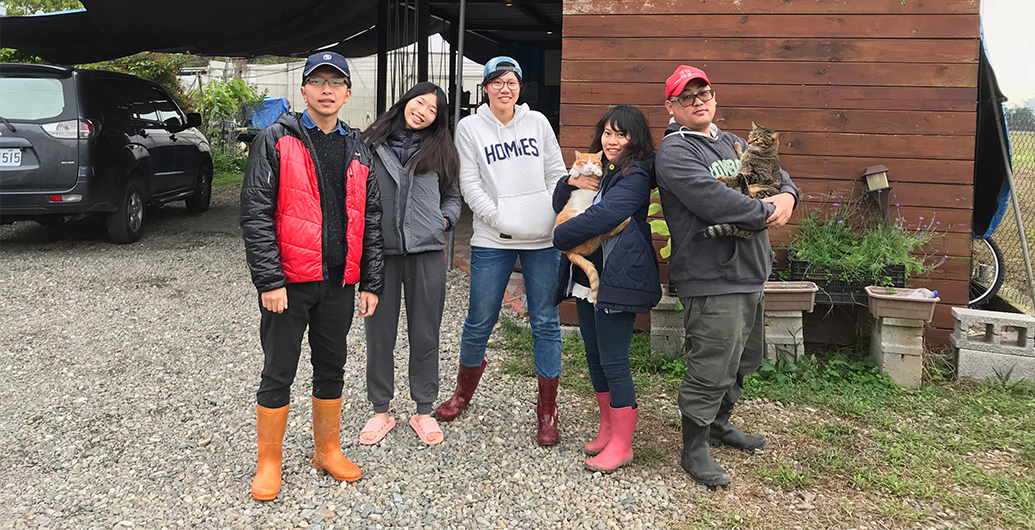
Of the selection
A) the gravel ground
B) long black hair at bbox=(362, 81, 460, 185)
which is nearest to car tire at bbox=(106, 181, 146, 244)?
the gravel ground

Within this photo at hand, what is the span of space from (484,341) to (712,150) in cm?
133

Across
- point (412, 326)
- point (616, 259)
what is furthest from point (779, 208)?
point (412, 326)

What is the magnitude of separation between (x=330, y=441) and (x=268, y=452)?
243mm

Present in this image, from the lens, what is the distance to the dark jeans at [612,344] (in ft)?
9.70

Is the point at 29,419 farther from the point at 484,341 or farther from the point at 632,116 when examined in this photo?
the point at 632,116

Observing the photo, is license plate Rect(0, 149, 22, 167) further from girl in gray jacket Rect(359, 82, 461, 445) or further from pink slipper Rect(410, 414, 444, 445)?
pink slipper Rect(410, 414, 444, 445)

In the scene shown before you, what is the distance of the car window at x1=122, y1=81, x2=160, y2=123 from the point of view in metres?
7.63

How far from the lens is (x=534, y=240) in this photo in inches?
129

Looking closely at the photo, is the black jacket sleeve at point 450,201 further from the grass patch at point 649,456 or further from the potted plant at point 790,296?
the potted plant at point 790,296

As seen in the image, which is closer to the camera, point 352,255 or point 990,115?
point 352,255

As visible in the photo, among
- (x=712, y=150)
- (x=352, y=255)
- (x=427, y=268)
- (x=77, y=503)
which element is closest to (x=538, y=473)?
(x=427, y=268)

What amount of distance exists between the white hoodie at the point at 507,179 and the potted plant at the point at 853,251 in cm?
183

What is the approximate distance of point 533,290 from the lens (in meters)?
3.33

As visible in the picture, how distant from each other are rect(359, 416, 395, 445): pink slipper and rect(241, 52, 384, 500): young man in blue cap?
0.29 m
